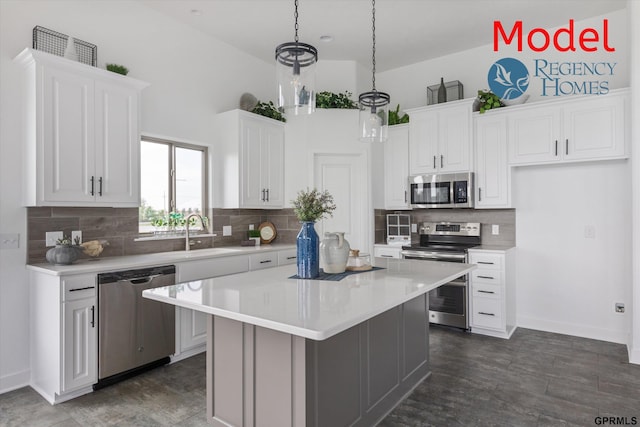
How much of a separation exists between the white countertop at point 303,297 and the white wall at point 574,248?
7.09 ft

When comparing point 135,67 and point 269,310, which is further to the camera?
point 135,67

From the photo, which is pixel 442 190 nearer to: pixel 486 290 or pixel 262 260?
pixel 486 290

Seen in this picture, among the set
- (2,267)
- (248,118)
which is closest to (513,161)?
(248,118)

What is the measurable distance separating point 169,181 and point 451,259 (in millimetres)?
3152

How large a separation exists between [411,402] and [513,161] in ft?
9.20

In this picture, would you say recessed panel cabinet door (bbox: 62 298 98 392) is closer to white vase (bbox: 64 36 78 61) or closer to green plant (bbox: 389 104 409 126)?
white vase (bbox: 64 36 78 61)

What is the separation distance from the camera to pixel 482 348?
369 centimetres

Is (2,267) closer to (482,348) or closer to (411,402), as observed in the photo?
(411,402)

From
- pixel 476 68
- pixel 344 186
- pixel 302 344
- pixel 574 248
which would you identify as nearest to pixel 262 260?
pixel 344 186

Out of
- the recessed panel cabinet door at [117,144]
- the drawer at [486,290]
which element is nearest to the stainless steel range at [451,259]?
the drawer at [486,290]

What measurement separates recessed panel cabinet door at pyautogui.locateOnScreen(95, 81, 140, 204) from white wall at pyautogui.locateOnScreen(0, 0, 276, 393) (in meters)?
0.47

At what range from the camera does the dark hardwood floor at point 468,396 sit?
2.46 meters

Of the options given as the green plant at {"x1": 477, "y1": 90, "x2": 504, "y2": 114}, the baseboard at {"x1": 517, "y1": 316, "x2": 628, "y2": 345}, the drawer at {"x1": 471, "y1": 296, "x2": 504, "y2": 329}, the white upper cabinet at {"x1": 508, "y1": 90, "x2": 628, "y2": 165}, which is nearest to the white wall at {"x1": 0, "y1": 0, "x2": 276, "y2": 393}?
the green plant at {"x1": 477, "y1": 90, "x2": 504, "y2": 114}

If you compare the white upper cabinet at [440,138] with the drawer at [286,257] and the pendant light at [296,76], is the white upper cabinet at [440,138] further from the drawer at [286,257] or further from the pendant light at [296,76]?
the pendant light at [296,76]
